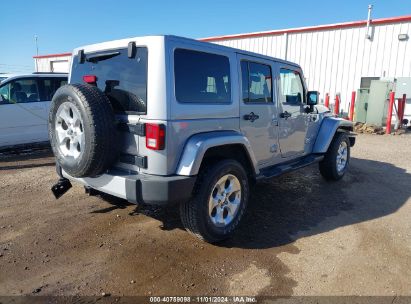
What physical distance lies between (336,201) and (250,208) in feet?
4.55

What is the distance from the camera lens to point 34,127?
736 centimetres

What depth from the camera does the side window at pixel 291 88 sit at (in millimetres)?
4629

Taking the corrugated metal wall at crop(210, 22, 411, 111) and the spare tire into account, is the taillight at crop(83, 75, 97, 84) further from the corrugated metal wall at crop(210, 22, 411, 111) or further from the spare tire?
the corrugated metal wall at crop(210, 22, 411, 111)

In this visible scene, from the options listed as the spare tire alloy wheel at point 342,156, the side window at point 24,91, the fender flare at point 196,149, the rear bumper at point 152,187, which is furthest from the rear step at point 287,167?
the side window at point 24,91

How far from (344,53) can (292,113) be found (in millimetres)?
11897

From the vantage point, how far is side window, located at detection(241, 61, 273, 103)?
386 cm

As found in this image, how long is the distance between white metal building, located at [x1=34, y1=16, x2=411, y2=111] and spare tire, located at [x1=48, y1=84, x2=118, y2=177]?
1410 cm

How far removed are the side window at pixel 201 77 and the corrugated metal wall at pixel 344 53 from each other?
42.5ft

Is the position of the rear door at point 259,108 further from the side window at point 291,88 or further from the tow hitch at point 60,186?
the tow hitch at point 60,186

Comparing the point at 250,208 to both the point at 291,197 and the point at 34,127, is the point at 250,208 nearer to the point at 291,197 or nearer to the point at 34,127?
the point at 291,197

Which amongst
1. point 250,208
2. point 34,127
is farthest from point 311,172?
point 34,127

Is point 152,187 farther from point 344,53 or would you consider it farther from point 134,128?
point 344,53

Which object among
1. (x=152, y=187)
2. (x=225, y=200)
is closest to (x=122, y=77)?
(x=152, y=187)

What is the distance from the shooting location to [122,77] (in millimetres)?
3193
